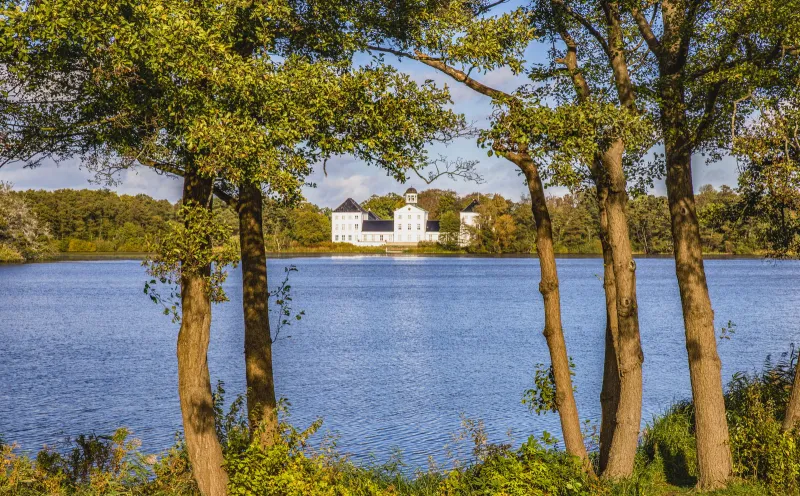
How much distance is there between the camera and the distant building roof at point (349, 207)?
454 feet

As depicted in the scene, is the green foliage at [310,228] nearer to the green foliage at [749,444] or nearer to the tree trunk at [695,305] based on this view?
the green foliage at [749,444]

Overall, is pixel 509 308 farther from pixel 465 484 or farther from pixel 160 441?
pixel 465 484

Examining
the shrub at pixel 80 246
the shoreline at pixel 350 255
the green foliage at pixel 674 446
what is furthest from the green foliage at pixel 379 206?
the green foliage at pixel 674 446

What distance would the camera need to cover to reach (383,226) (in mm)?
140375

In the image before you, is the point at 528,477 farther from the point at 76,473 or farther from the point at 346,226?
the point at 346,226

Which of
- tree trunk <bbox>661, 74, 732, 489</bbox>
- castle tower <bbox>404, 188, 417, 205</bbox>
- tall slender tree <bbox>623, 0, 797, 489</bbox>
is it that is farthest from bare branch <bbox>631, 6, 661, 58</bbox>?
castle tower <bbox>404, 188, 417, 205</bbox>

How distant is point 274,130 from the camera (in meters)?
5.84

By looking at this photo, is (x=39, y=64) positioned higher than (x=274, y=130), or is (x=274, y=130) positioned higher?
(x=39, y=64)

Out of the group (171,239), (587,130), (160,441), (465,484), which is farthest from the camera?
(160,441)

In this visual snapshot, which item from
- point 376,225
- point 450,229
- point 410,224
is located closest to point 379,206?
point 376,225

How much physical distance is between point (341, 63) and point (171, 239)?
2117 mm

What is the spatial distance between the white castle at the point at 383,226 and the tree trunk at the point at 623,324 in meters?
125

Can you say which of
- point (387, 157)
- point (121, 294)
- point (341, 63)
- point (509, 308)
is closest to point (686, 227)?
point (387, 157)

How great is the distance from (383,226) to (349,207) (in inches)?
289
